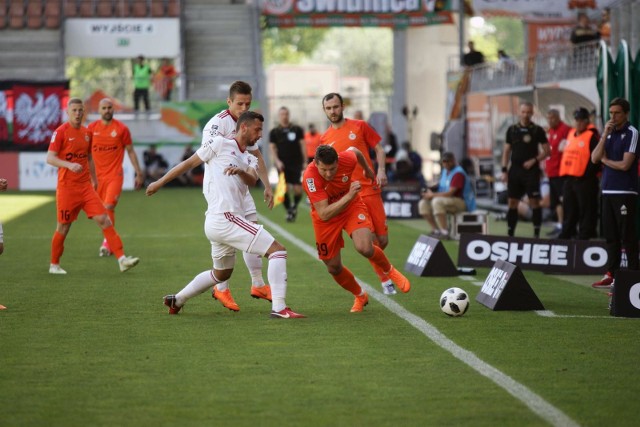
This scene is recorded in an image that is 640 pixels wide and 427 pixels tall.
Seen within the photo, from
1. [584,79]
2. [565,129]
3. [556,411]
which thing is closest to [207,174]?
[556,411]

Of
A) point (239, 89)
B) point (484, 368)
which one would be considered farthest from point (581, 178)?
point (484, 368)

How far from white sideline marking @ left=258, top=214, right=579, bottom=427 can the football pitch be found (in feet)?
0.05

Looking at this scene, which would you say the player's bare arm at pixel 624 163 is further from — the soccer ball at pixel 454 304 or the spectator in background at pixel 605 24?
the spectator in background at pixel 605 24

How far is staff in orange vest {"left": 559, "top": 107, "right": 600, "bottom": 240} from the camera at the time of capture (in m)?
15.8

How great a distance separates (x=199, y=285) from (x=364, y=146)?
3019 millimetres

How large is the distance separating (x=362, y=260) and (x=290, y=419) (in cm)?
Result: 889

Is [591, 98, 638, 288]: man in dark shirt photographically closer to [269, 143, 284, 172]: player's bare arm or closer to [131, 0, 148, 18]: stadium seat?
[269, 143, 284, 172]: player's bare arm

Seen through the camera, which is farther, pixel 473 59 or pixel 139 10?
pixel 139 10

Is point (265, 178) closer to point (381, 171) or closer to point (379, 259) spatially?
point (379, 259)

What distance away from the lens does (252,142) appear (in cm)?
930

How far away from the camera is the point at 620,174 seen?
1183 centimetres

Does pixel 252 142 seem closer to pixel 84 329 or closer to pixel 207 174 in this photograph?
pixel 207 174

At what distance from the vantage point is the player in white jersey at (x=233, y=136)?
9703 millimetres

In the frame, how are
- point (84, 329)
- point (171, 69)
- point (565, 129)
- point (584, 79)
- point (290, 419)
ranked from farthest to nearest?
point (171, 69)
point (584, 79)
point (565, 129)
point (84, 329)
point (290, 419)
